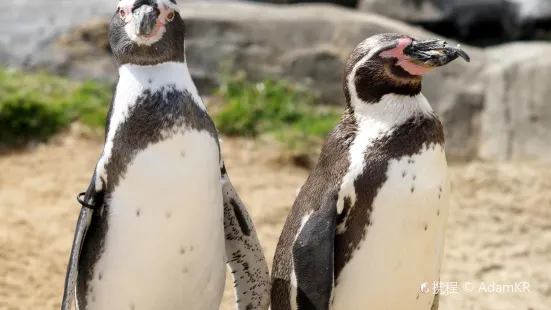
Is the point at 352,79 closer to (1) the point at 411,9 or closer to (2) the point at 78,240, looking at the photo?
(2) the point at 78,240

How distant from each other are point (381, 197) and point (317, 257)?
25cm

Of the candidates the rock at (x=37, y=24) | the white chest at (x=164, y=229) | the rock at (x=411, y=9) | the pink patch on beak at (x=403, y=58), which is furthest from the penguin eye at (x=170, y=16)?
the rock at (x=411, y=9)

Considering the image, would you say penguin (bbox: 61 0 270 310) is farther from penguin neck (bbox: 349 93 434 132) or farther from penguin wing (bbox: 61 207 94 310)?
penguin neck (bbox: 349 93 434 132)

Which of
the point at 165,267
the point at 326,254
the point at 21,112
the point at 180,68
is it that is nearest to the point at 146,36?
the point at 180,68

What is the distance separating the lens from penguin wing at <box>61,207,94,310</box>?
2172 millimetres

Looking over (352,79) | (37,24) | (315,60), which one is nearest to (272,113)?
(315,60)

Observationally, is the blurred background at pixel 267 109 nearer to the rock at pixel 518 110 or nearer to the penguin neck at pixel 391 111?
the rock at pixel 518 110

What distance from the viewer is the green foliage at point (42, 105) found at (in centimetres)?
560

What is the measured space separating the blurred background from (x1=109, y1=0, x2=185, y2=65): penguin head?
79.0 inches

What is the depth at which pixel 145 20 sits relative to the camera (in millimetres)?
2051

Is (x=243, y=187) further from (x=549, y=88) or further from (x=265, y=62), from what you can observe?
(x=549, y=88)

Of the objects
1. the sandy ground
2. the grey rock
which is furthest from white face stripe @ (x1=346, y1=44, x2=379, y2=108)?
the grey rock

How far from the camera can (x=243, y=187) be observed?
4883mm

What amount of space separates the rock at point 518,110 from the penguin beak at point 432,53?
12.6ft
